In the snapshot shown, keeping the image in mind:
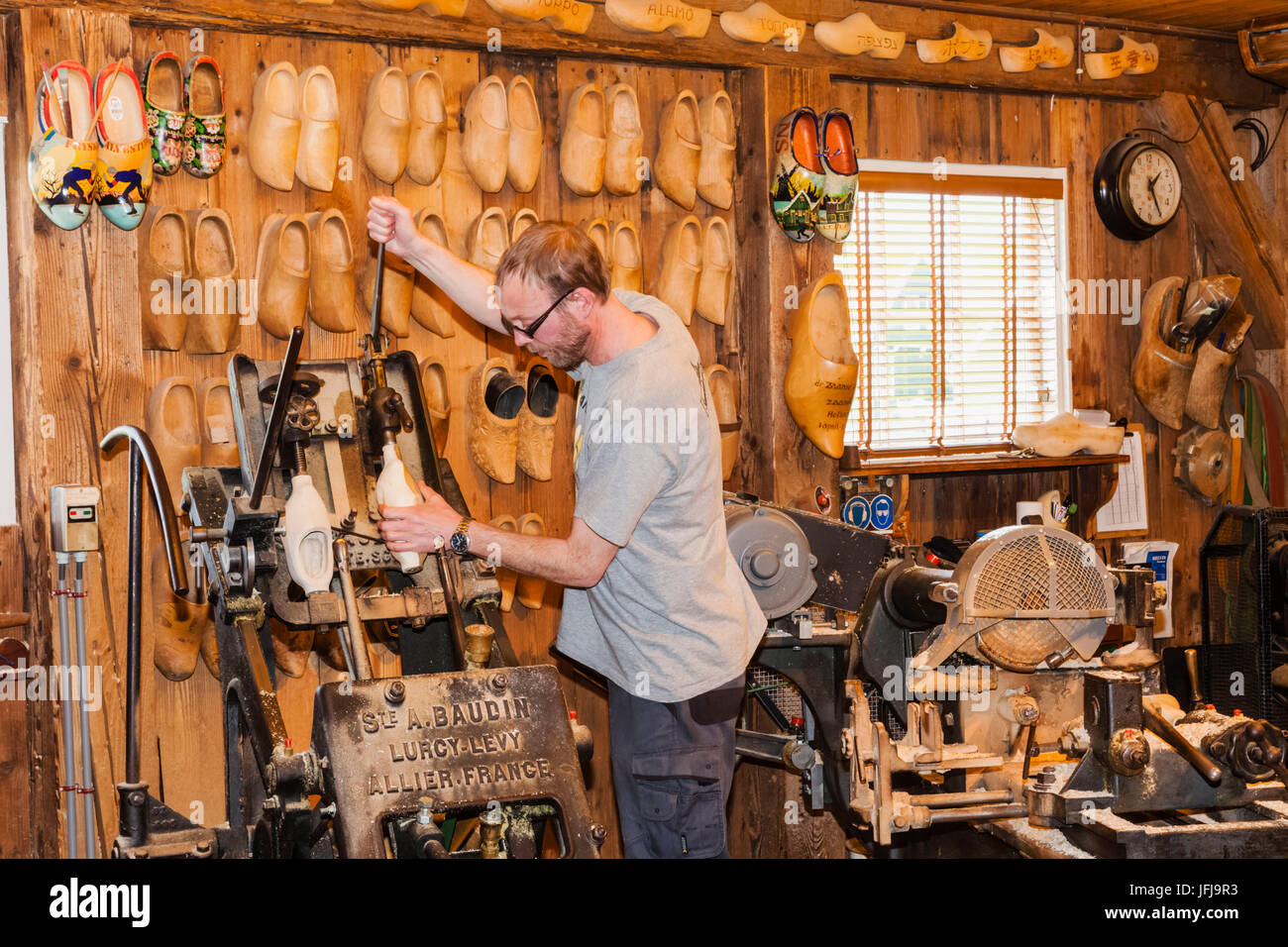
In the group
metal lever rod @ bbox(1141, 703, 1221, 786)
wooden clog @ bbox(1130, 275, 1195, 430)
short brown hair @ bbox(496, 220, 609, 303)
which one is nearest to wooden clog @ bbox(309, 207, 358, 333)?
short brown hair @ bbox(496, 220, 609, 303)

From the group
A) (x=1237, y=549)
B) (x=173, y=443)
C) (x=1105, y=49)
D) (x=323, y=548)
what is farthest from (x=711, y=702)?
(x=1105, y=49)

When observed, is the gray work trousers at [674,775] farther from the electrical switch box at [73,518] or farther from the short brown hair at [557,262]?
the electrical switch box at [73,518]

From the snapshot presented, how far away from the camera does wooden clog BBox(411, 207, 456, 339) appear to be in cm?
346

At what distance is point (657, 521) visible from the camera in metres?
2.52

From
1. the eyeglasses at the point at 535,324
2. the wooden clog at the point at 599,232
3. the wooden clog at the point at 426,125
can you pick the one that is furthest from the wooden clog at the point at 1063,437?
Answer: the eyeglasses at the point at 535,324

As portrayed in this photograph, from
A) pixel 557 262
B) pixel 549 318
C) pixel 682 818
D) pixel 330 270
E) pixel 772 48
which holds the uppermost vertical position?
pixel 772 48

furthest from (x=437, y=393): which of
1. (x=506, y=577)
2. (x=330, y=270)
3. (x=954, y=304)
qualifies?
(x=954, y=304)

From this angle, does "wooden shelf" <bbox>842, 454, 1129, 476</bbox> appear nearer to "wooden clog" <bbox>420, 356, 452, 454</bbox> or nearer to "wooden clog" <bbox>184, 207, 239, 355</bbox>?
"wooden clog" <bbox>420, 356, 452, 454</bbox>

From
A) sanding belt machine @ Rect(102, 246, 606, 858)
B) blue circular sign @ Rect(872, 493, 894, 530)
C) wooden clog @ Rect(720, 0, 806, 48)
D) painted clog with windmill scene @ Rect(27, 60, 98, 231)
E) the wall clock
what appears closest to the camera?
sanding belt machine @ Rect(102, 246, 606, 858)

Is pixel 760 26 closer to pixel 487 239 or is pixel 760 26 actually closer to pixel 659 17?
pixel 659 17

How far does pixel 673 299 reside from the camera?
3.81 meters

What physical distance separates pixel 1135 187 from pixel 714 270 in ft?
5.59

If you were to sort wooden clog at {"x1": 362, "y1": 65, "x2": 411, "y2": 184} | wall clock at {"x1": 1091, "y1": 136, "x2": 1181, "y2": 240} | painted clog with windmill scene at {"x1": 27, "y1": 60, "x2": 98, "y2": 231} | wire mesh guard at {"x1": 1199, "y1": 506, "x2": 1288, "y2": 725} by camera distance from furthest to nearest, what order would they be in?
1. wall clock at {"x1": 1091, "y1": 136, "x2": 1181, "y2": 240}
2. wire mesh guard at {"x1": 1199, "y1": 506, "x2": 1288, "y2": 725}
3. wooden clog at {"x1": 362, "y1": 65, "x2": 411, "y2": 184}
4. painted clog with windmill scene at {"x1": 27, "y1": 60, "x2": 98, "y2": 231}

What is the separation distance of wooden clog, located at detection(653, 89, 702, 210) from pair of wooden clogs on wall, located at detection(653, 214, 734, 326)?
0.29ft
